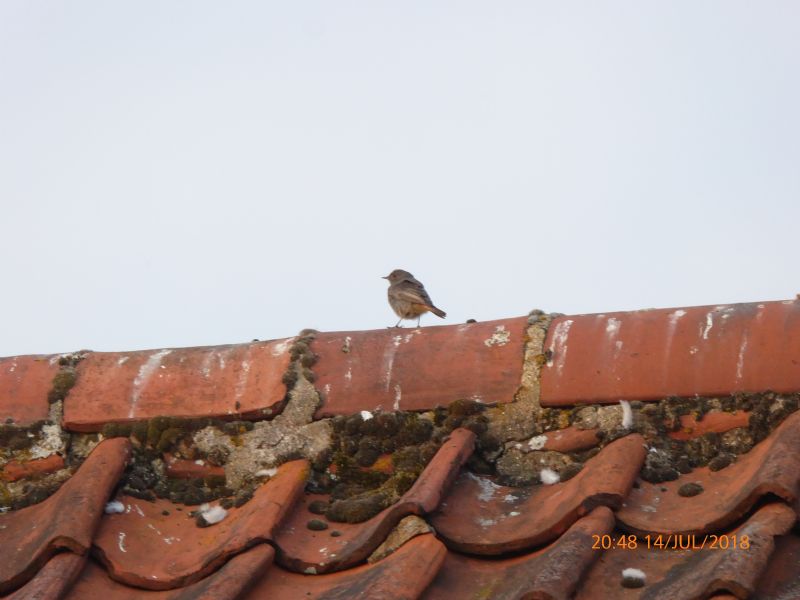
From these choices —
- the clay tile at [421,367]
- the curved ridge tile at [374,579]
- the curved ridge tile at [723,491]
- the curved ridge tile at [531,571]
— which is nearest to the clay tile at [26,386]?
the clay tile at [421,367]

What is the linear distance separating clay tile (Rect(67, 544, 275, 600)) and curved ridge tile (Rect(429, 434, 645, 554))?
56 cm

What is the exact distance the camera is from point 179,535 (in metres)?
4.13

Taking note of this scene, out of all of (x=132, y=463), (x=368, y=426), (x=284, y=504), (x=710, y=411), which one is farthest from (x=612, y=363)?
(x=132, y=463)

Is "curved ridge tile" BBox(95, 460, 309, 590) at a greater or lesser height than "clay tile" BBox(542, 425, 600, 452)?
lesser

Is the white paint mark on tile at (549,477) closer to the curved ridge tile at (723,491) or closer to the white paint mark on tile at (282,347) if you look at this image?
the curved ridge tile at (723,491)

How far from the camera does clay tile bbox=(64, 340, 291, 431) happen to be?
15.7ft

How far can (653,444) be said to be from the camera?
410 cm

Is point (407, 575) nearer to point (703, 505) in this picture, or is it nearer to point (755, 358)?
point (703, 505)

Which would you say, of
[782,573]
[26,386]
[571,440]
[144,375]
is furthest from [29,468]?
[782,573]

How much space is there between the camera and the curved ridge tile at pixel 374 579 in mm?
3193

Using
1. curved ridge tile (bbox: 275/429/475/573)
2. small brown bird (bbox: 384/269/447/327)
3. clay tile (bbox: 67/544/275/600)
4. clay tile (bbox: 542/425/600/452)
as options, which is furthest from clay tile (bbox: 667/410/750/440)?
small brown bird (bbox: 384/269/447/327)

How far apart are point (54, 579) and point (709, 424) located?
2.27 metres

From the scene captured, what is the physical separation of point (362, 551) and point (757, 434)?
4.70 feet
